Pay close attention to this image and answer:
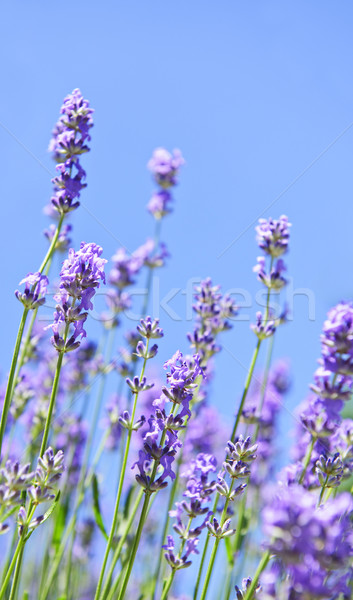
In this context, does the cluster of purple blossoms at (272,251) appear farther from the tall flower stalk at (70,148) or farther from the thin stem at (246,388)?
the tall flower stalk at (70,148)

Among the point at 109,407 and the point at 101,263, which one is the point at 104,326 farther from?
the point at 101,263

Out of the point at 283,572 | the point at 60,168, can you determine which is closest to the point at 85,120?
the point at 60,168

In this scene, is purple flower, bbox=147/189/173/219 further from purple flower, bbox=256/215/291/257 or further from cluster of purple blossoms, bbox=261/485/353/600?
cluster of purple blossoms, bbox=261/485/353/600

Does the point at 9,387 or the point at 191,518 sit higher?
the point at 9,387

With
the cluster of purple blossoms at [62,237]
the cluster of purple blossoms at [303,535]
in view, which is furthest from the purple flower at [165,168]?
the cluster of purple blossoms at [303,535]

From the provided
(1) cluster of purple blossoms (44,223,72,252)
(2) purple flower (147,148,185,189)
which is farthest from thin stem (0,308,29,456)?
(2) purple flower (147,148,185,189)

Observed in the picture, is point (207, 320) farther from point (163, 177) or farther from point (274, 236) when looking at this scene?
point (163, 177)

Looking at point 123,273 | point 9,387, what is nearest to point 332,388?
point 9,387
